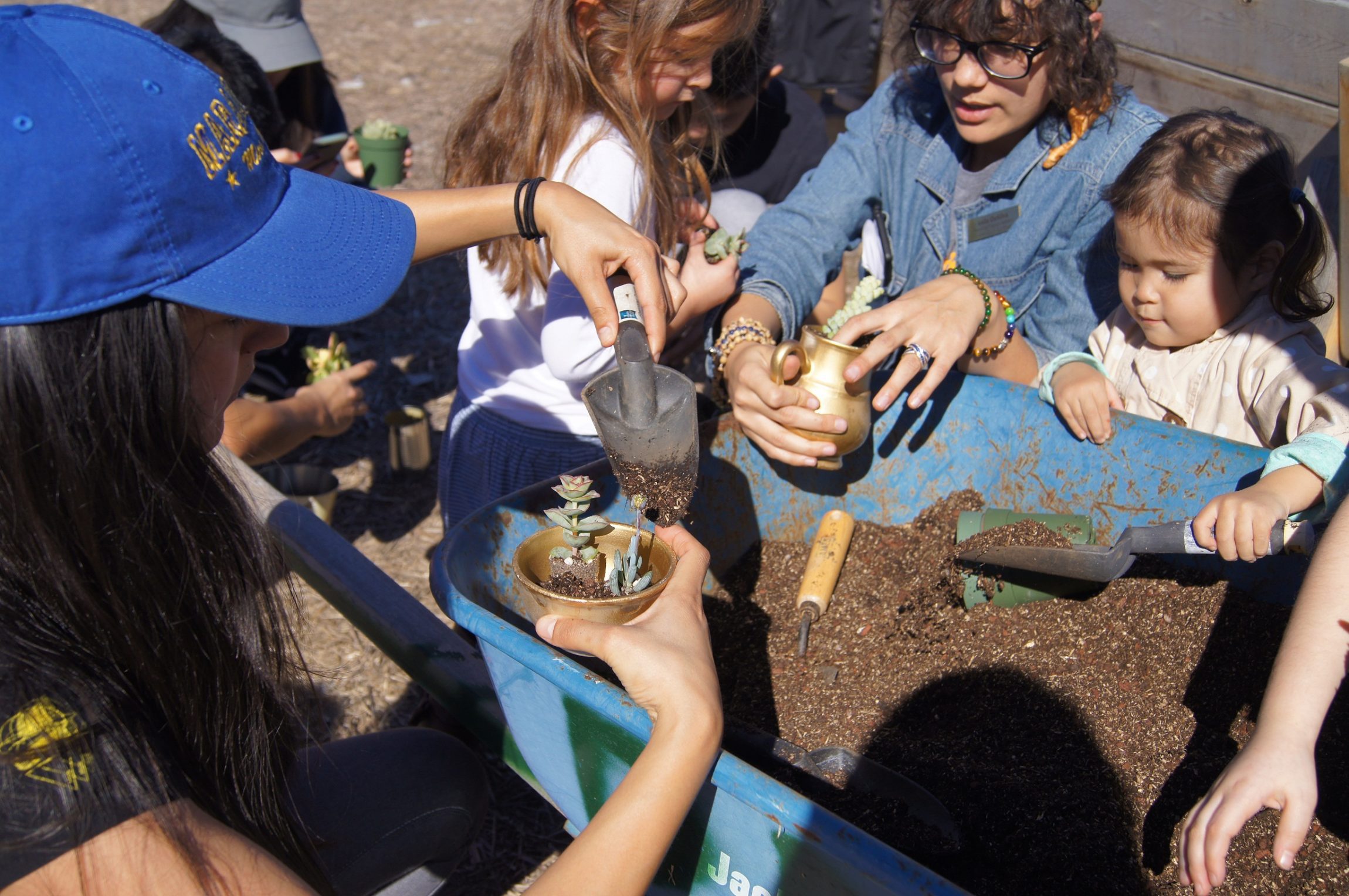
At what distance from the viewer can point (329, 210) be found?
1264mm

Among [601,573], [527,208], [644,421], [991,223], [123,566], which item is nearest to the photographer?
[123,566]

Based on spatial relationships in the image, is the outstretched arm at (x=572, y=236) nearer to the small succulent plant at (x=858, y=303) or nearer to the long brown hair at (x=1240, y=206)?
the small succulent plant at (x=858, y=303)

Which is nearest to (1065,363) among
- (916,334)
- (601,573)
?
(916,334)

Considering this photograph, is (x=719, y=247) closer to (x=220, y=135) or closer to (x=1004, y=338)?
(x=1004, y=338)

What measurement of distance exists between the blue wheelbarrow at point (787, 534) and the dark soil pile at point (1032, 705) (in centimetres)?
13

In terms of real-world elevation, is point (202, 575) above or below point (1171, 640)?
above

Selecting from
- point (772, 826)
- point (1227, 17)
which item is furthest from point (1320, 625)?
point (1227, 17)

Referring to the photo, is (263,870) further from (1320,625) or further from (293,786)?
(1320,625)

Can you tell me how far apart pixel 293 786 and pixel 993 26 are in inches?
84.5

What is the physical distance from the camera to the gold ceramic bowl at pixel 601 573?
1.30 m

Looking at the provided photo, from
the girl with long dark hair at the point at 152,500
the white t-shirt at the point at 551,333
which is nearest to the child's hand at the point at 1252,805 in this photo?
the girl with long dark hair at the point at 152,500

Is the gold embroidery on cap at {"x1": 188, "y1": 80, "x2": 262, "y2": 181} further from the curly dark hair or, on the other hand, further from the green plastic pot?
the curly dark hair

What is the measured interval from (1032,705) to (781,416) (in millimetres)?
689

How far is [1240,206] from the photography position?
6.02 feet
